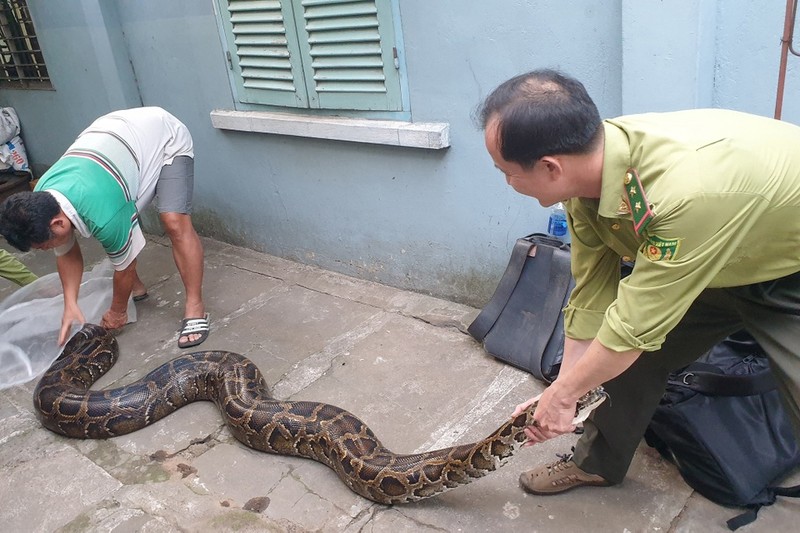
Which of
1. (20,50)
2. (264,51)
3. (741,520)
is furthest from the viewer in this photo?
(20,50)

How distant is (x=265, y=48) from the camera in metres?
4.66

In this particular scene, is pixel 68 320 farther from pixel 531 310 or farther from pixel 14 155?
pixel 14 155

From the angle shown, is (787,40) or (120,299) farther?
(120,299)

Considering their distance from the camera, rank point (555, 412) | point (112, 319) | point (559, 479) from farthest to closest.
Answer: point (112, 319) → point (559, 479) → point (555, 412)

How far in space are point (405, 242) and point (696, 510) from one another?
102 inches

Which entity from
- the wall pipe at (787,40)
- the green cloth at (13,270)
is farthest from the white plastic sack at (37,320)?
the wall pipe at (787,40)

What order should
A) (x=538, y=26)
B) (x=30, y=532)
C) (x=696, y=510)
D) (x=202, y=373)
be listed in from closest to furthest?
1. (x=696, y=510)
2. (x=30, y=532)
3. (x=538, y=26)
4. (x=202, y=373)

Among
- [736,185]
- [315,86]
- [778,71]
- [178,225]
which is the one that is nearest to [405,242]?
[315,86]

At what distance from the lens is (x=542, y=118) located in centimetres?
158

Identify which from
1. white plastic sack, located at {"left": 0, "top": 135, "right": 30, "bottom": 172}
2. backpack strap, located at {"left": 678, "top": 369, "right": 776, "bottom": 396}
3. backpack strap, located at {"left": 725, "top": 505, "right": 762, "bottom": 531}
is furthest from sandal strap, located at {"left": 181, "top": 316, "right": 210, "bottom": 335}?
white plastic sack, located at {"left": 0, "top": 135, "right": 30, "bottom": 172}

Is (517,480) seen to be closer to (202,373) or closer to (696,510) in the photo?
(696,510)

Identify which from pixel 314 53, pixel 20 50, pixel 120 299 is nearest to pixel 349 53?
pixel 314 53

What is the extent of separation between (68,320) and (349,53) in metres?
2.46

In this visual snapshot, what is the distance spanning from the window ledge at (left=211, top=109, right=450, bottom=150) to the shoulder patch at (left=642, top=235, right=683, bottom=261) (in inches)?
93.5
